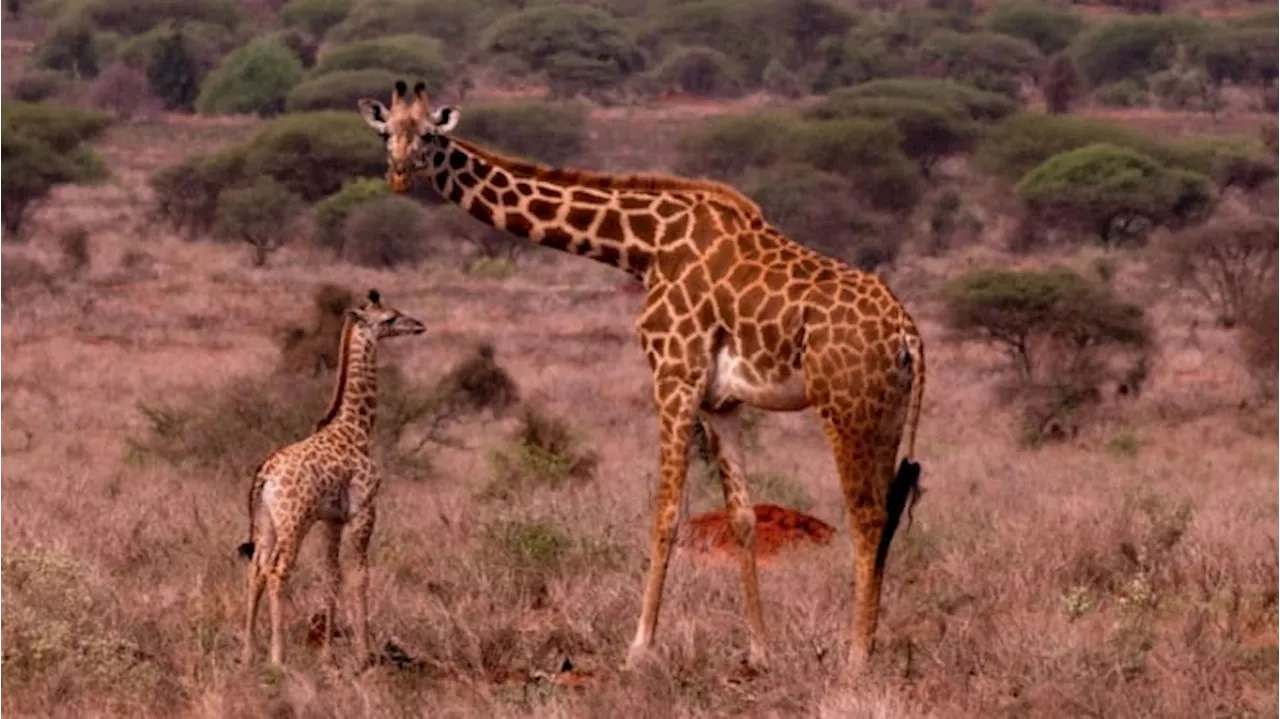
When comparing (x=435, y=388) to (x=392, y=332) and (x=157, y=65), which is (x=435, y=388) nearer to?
(x=392, y=332)

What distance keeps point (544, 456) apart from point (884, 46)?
4391cm

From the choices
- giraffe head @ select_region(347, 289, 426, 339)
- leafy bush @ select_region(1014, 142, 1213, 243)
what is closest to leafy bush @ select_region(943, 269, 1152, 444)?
giraffe head @ select_region(347, 289, 426, 339)

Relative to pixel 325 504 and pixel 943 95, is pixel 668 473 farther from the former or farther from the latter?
pixel 943 95

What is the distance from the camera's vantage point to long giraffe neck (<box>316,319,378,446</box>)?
7.72 metres

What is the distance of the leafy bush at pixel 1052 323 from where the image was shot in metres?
20.8

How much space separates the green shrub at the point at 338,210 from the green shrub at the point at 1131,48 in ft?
86.5

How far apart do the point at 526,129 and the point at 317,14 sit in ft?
79.8

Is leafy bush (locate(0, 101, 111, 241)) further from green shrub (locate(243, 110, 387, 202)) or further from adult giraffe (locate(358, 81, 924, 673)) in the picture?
adult giraffe (locate(358, 81, 924, 673))

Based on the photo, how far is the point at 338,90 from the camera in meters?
47.6

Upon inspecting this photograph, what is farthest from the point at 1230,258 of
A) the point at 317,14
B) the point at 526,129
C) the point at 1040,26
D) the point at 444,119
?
the point at 317,14

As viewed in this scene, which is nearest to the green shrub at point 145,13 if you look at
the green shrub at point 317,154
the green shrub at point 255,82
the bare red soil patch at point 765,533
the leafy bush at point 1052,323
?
the green shrub at point 255,82

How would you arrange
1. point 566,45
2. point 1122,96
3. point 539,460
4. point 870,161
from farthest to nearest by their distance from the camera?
point 1122,96
point 566,45
point 870,161
point 539,460

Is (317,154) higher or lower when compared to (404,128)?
lower

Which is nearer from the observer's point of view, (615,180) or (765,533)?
(615,180)
